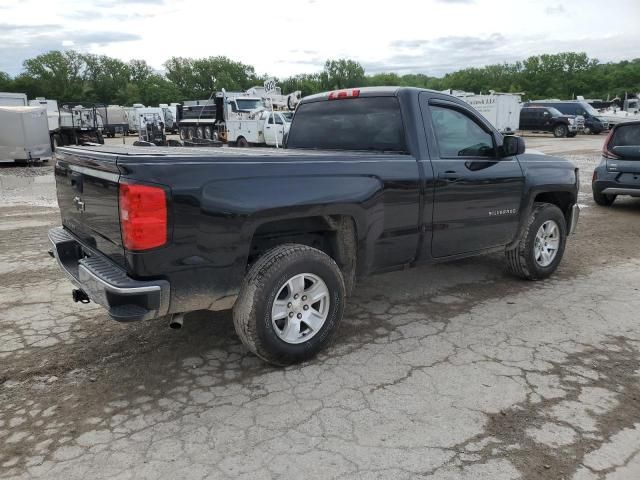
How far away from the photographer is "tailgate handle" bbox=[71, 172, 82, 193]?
353 centimetres

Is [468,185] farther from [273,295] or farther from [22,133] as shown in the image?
[22,133]

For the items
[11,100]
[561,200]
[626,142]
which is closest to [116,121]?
[11,100]

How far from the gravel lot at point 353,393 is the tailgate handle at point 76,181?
120cm

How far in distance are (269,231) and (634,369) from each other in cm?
269

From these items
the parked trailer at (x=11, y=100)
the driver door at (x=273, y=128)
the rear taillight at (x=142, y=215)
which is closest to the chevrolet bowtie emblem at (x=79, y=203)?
the rear taillight at (x=142, y=215)

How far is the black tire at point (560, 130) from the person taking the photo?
108ft

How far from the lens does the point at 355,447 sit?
277 cm

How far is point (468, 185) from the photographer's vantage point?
4.54m

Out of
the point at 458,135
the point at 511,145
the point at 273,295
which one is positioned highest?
the point at 458,135

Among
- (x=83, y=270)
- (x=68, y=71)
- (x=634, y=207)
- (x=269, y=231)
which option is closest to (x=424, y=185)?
(x=269, y=231)

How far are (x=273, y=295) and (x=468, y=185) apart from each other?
6.95 feet

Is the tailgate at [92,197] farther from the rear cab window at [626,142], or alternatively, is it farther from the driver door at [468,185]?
the rear cab window at [626,142]

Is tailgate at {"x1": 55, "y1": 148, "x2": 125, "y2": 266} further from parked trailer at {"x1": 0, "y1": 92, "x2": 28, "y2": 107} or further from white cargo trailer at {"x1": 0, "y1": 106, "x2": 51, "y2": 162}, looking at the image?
parked trailer at {"x1": 0, "y1": 92, "x2": 28, "y2": 107}

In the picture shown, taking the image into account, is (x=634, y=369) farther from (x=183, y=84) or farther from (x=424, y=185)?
(x=183, y=84)
